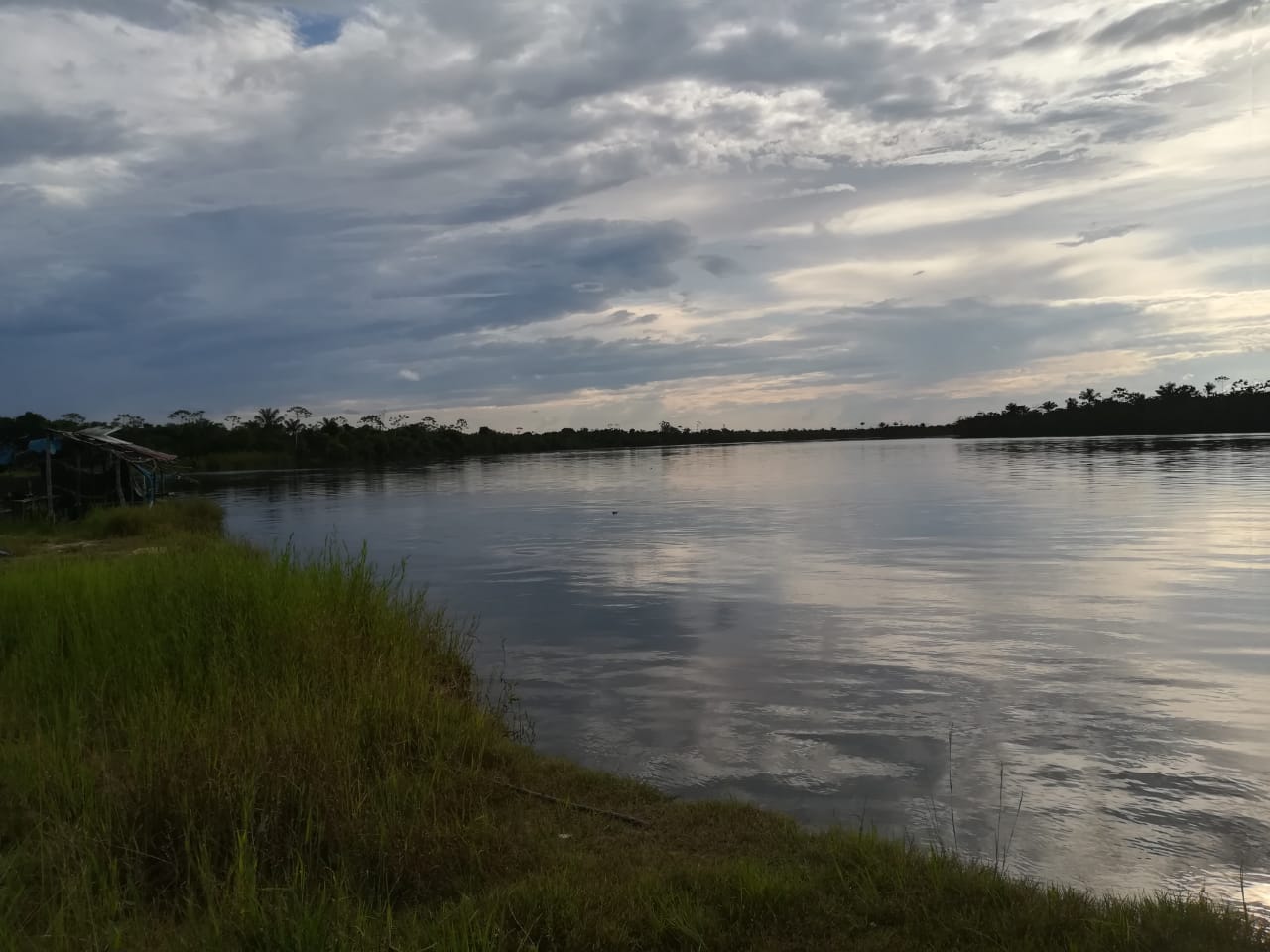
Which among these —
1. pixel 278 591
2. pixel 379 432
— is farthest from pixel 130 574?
pixel 379 432

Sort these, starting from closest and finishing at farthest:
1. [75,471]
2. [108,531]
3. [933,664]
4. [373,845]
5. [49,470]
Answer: [373,845], [933,664], [108,531], [49,470], [75,471]

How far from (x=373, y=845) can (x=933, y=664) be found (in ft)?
30.7

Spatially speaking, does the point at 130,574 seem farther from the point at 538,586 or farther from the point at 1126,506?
the point at 1126,506

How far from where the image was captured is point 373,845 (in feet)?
18.6

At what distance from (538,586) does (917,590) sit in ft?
29.9

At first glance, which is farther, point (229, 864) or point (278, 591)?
point (278, 591)

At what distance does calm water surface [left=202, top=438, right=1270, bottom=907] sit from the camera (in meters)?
7.67

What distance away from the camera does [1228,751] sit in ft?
29.5

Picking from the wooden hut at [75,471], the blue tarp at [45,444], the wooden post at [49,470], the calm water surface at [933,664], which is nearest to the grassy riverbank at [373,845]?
the calm water surface at [933,664]

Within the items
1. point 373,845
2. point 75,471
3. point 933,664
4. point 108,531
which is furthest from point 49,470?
point 373,845

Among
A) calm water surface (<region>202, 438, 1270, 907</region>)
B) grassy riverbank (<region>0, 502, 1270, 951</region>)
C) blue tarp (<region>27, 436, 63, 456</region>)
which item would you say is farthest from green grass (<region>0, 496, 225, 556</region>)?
grassy riverbank (<region>0, 502, 1270, 951</region>)

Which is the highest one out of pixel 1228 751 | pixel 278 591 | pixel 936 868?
pixel 278 591

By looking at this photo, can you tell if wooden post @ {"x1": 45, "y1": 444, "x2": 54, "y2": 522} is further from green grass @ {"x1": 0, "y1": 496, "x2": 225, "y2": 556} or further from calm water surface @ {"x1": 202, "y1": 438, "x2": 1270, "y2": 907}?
calm water surface @ {"x1": 202, "y1": 438, "x2": 1270, "y2": 907}

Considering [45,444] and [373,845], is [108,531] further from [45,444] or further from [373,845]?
[373,845]
